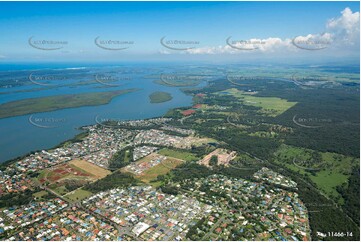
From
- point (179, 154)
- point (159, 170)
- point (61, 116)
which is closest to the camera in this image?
point (159, 170)

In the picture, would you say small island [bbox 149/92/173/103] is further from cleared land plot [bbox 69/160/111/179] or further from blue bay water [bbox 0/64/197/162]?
cleared land plot [bbox 69/160/111/179]

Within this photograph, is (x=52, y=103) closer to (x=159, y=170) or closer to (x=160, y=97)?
(x=160, y=97)

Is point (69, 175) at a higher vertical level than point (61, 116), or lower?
lower

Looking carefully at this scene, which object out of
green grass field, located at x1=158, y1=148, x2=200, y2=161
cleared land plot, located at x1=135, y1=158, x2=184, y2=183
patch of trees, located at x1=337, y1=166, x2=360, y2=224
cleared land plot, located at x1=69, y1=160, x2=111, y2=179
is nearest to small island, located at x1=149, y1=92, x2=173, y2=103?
green grass field, located at x1=158, y1=148, x2=200, y2=161

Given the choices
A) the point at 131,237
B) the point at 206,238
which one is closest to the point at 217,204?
the point at 206,238

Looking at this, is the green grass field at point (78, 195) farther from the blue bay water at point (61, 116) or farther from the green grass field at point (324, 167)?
the green grass field at point (324, 167)

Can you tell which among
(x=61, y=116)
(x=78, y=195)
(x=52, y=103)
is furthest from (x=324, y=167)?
(x=52, y=103)
